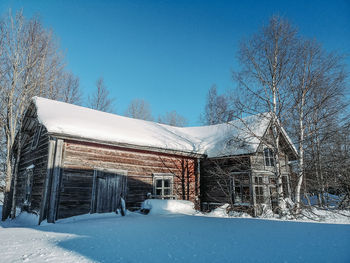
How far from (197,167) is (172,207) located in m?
4.21

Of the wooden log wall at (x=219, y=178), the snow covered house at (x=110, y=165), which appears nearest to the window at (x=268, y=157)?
the snow covered house at (x=110, y=165)

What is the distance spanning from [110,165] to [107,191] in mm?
1152

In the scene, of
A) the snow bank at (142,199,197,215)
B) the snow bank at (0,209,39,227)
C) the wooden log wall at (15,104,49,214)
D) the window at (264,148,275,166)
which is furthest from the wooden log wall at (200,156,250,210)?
the snow bank at (0,209,39,227)

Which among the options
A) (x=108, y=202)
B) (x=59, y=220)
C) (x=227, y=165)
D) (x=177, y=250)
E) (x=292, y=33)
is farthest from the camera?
(x=227, y=165)

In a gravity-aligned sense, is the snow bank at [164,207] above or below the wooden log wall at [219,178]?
below

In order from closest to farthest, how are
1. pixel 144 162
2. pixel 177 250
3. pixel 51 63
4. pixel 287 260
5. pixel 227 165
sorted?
pixel 287 260
pixel 177 250
pixel 144 162
pixel 227 165
pixel 51 63

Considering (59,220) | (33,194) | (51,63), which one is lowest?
(59,220)

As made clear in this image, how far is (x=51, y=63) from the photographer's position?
1834cm

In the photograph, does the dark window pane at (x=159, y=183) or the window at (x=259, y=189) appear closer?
the dark window pane at (x=159, y=183)

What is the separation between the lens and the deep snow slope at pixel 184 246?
152 inches

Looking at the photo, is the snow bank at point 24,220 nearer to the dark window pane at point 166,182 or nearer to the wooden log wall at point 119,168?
the wooden log wall at point 119,168

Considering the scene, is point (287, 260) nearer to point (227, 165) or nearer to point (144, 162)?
point (144, 162)

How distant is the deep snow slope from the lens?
3.85 m

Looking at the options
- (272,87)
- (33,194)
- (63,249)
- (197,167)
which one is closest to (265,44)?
(272,87)
